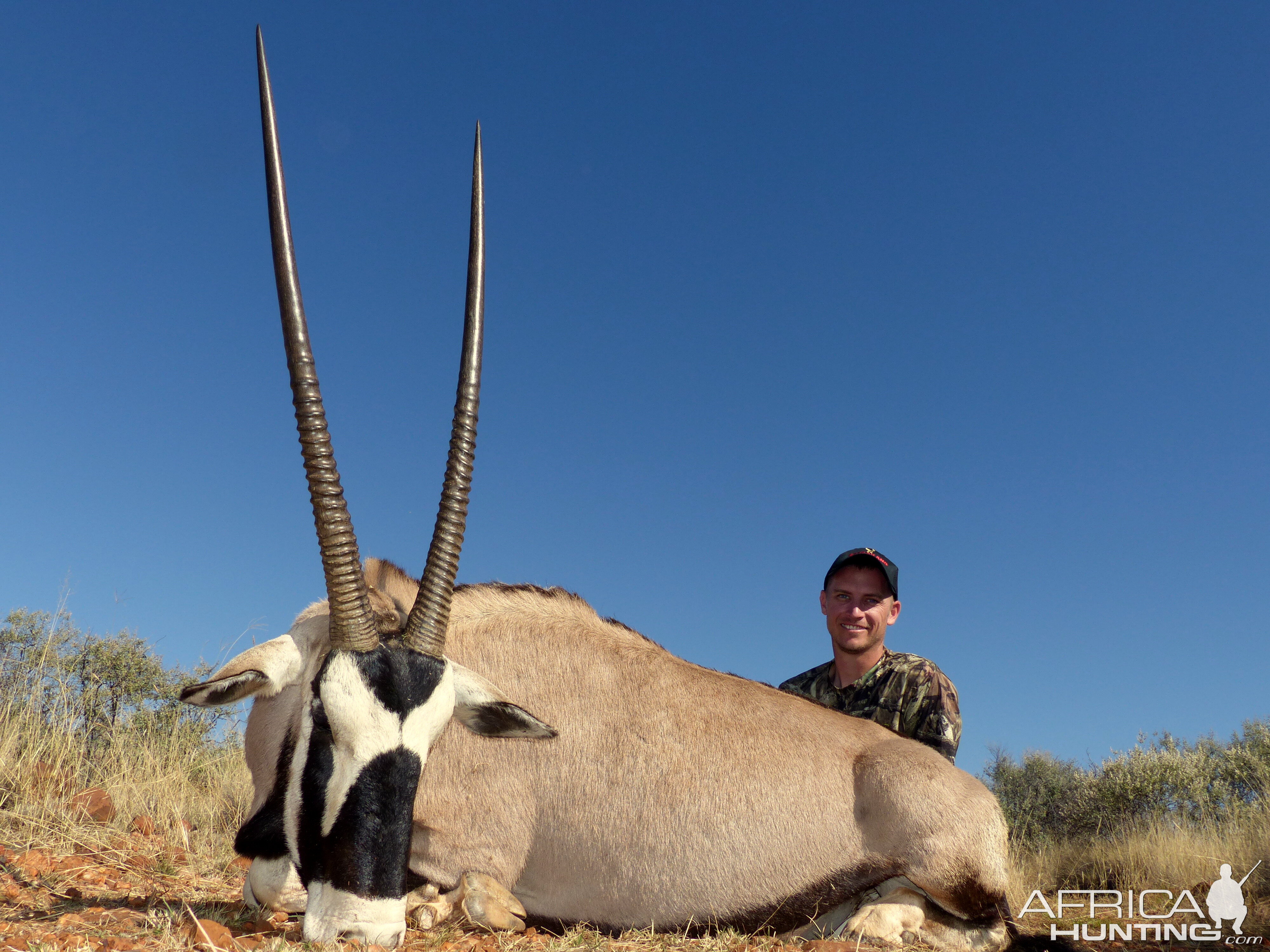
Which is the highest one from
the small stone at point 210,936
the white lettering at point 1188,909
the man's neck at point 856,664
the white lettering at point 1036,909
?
the man's neck at point 856,664

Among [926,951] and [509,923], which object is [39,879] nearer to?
[509,923]

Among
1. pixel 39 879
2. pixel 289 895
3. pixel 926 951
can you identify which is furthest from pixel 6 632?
pixel 926 951

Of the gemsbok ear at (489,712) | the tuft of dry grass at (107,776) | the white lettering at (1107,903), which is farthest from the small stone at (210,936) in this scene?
the white lettering at (1107,903)

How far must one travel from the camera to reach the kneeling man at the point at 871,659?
21.5 ft

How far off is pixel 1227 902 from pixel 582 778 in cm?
647

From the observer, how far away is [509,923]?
444 cm

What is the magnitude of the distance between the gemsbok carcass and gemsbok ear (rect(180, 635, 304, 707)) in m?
0.01

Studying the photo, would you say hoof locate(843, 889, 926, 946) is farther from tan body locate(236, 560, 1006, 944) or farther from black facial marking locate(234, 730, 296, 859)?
black facial marking locate(234, 730, 296, 859)

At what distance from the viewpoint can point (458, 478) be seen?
4738 mm

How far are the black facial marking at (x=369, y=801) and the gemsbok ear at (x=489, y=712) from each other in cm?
41

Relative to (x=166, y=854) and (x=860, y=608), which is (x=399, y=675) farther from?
(x=860, y=608)

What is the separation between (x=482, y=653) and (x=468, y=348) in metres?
1.64

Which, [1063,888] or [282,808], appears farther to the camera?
[1063,888]

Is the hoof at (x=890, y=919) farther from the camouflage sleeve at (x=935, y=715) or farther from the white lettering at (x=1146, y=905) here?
the white lettering at (x=1146, y=905)
